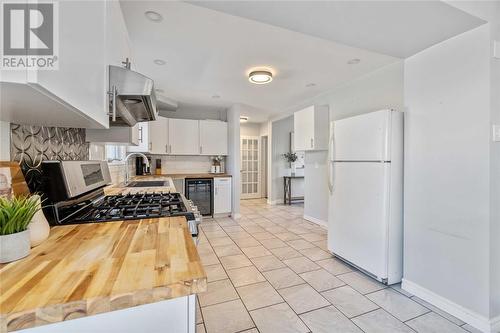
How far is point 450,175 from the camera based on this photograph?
74.9 inches

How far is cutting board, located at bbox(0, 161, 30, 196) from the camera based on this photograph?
0.94 m

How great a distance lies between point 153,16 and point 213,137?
3412mm

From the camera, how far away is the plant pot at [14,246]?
27.3 inches

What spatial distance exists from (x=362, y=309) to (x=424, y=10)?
2.26 meters

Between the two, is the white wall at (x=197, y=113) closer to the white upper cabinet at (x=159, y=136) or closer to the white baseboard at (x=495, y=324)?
the white upper cabinet at (x=159, y=136)

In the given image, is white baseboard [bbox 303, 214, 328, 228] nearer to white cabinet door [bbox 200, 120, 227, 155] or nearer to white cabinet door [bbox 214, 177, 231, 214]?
white cabinet door [bbox 214, 177, 231, 214]

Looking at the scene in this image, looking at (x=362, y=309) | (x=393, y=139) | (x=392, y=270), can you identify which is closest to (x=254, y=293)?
(x=362, y=309)

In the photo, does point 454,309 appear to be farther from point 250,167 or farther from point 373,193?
point 250,167

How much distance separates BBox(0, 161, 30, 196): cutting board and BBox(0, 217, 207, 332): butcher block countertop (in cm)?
28

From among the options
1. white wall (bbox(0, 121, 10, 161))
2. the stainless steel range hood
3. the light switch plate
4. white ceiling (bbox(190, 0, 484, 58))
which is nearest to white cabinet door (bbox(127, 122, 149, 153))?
the stainless steel range hood

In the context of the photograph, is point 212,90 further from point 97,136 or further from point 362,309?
point 362,309

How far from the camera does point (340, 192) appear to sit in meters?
2.76

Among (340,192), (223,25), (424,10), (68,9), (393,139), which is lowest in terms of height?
(340,192)

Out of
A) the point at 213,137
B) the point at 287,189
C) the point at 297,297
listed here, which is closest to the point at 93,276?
the point at 297,297
